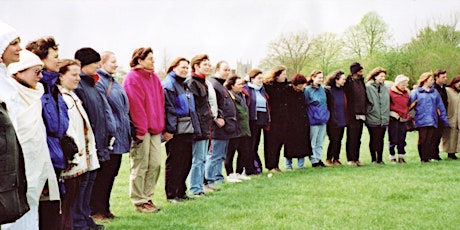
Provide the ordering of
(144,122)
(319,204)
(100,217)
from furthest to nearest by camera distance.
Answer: (319,204) < (144,122) < (100,217)

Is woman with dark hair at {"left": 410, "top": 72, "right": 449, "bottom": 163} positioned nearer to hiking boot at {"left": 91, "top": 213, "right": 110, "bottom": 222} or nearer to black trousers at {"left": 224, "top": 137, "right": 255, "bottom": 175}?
black trousers at {"left": 224, "top": 137, "right": 255, "bottom": 175}

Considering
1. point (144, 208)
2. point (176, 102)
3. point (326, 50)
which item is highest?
point (326, 50)

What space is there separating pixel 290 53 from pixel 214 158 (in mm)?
38499

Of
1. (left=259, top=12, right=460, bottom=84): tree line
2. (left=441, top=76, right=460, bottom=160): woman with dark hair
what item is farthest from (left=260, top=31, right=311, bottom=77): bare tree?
(left=441, top=76, right=460, bottom=160): woman with dark hair

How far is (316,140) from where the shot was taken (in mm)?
11781

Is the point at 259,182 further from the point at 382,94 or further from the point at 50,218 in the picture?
the point at 50,218

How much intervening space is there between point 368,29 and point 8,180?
40.6 meters

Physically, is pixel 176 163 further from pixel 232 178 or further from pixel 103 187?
pixel 232 178

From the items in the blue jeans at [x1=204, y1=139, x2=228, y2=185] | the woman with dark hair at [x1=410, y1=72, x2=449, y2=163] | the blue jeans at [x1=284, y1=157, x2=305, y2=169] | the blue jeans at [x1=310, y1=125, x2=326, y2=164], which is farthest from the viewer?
the woman with dark hair at [x1=410, y1=72, x2=449, y2=163]

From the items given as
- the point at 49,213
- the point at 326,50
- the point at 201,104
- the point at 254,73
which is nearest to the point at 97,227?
the point at 49,213

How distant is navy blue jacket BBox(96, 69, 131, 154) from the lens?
6219 mm

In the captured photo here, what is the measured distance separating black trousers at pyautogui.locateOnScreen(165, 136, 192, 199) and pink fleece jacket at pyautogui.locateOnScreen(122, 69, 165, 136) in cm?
55

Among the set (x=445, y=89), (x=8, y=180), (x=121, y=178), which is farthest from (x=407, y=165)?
(x=8, y=180)

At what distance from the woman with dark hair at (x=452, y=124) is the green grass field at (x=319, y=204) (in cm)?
236
